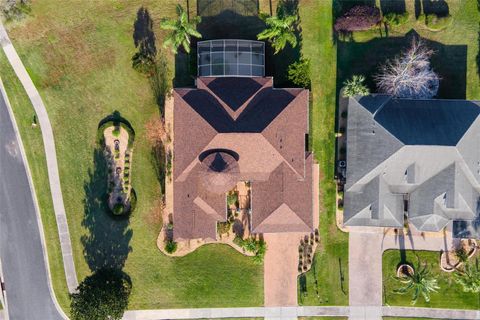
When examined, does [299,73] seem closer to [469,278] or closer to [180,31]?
[180,31]

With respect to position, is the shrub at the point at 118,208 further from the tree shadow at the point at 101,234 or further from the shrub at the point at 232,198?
the shrub at the point at 232,198

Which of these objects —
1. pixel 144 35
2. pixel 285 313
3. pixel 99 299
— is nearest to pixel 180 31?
pixel 144 35

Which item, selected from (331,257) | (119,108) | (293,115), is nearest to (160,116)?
(119,108)

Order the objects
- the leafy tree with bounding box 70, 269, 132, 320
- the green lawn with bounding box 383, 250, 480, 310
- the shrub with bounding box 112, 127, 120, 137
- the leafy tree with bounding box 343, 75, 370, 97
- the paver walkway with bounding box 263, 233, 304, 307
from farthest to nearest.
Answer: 1. the green lawn with bounding box 383, 250, 480, 310
2. the paver walkway with bounding box 263, 233, 304, 307
3. the shrub with bounding box 112, 127, 120, 137
4. the leafy tree with bounding box 343, 75, 370, 97
5. the leafy tree with bounding box 70, 269, 132, 320

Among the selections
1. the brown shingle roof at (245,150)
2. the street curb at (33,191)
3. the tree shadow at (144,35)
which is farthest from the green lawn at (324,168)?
the street curb at (33,191)

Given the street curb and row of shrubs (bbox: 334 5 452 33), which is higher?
row of shrubs (bbox: 334 5 452 33)

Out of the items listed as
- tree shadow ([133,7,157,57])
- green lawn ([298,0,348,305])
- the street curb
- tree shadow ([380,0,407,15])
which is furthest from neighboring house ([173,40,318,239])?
the street curb

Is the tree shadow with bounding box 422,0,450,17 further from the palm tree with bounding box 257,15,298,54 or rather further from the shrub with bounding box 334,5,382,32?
the palm tree with bounding box 257,15,298,54
